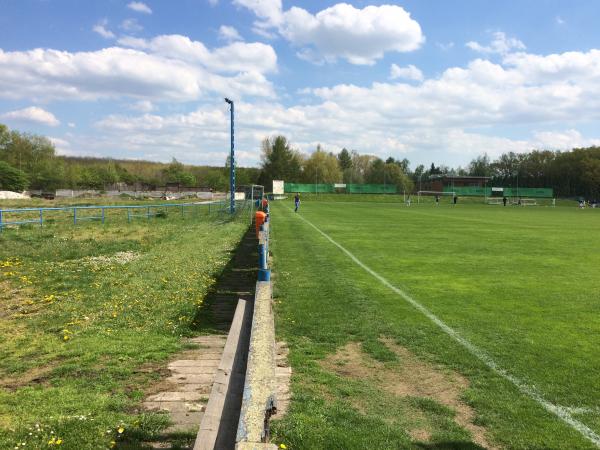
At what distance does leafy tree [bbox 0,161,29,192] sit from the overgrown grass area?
94682 mm

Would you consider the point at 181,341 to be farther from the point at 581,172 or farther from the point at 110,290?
the point at 581,172

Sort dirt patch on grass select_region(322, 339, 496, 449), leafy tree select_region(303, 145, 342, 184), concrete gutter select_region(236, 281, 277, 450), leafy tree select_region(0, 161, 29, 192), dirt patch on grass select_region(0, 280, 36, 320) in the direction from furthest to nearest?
leafy tree select_region(303, 145, 342, 184) → leafy tree select_region(0, 161, 29, 192) → dirt patch on grass select_region(0, 280, 36, 320) → dirt patch on grass select_region(322, 339, 496, 449) → concrete gutter select_region(236, 281, 277, 450)

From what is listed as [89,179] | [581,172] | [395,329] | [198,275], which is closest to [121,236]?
[198,275]

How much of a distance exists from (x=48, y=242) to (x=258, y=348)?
53.7 ft

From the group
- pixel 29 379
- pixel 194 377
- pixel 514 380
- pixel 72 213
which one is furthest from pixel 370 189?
pixel 29 379

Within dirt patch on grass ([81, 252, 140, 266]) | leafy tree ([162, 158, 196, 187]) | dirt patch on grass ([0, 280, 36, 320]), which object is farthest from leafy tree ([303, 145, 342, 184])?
dirt patch on grass ([0, 280, 36, 320])

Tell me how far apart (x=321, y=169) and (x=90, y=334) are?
118 meters

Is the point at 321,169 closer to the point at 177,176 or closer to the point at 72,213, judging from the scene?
the point at 177,176

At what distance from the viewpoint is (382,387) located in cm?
483

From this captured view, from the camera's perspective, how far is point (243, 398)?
3.04 meters

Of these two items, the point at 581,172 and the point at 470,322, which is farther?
the point at 581,172

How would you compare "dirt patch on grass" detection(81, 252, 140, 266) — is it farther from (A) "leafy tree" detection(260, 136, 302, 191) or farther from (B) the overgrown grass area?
(A) "leafy tree" detection(260, 136, 302, 191)

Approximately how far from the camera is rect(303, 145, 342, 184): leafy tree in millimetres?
123500

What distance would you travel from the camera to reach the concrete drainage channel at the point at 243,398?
2748 mm
